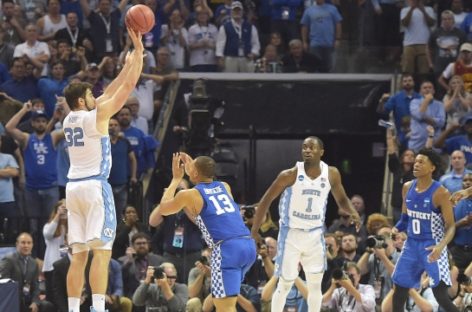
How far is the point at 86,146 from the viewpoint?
44.5 ft

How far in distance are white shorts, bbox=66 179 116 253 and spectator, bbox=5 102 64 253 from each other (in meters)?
6.65

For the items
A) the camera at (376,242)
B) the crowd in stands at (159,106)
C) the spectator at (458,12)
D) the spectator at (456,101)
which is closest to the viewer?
the camera at (376,242)

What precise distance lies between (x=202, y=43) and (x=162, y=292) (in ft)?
24.8

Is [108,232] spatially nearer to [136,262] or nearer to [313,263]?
[313,263]

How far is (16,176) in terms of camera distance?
802 inches

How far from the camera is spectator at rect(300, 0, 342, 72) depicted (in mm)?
23484

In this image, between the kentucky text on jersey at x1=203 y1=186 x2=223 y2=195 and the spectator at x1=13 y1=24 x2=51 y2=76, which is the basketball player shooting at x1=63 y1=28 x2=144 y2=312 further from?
the spectator at x1=13 y1=24 x2=51 y2=76

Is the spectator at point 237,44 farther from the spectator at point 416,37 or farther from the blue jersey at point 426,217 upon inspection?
the blue jersey at point 426,217

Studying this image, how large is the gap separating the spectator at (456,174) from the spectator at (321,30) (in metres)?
4.77

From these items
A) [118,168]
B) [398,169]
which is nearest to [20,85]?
[118,168]

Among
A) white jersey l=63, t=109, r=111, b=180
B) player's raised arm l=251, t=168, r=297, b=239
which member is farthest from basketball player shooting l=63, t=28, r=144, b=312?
player's raised arm l=251, t=168, r=297, b=239

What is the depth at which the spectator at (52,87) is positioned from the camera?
850 inches

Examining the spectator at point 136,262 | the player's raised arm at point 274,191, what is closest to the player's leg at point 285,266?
the player's raised arm at point 274,191

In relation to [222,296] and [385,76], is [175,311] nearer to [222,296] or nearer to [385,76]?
[222,296]
